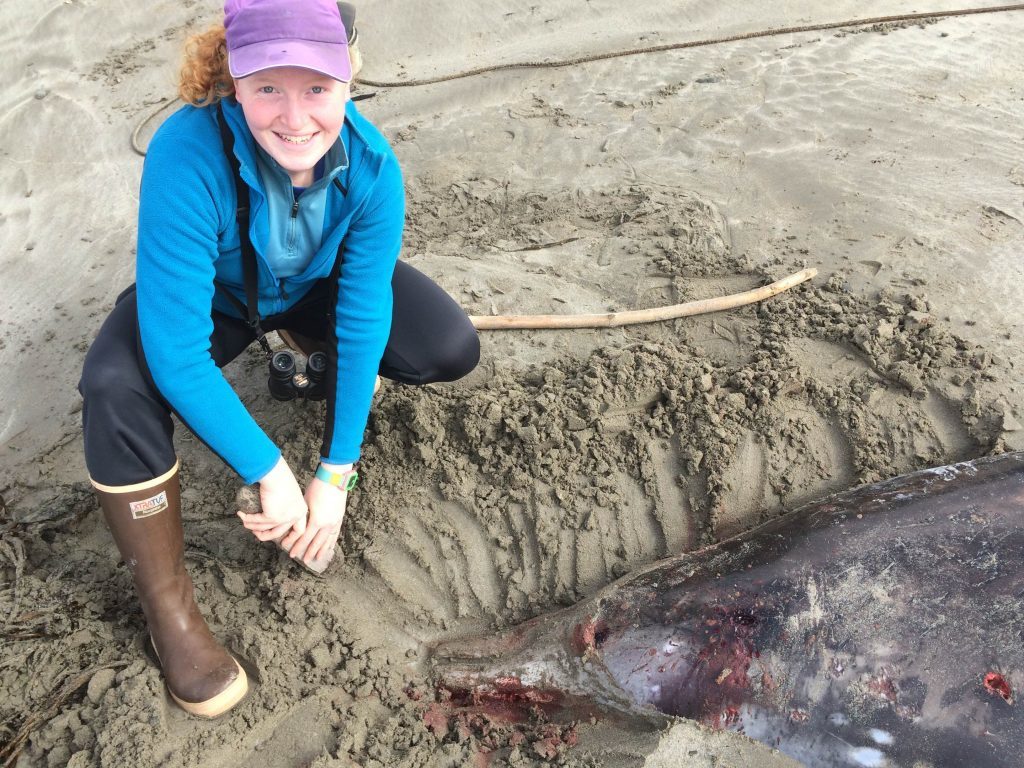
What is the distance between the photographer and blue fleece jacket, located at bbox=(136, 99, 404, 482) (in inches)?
70.1

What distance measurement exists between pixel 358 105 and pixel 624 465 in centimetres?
338

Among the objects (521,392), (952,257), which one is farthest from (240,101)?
(952,257)

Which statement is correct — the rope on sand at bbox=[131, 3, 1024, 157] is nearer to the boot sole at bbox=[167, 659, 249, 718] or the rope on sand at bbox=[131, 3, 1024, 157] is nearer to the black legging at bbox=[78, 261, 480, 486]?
the black legging at bbox=[78, 261, 480, 486]

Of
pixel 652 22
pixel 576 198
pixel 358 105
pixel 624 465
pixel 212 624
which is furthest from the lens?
pixel 652 22

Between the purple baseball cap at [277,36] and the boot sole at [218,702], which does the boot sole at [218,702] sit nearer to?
the boot sole at [218,702]

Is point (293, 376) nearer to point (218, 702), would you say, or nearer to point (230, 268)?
point (230, 268)

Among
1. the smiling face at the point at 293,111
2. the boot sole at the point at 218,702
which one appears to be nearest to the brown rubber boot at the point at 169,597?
the boot sole at the point at 218,702

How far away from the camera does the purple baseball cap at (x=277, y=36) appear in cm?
163

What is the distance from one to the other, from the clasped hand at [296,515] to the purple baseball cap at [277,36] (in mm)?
973

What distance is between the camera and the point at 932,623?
76.5 inches

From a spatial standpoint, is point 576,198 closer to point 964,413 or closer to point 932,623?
point 964,413

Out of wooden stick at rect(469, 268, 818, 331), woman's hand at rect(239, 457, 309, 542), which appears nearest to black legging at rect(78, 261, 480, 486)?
woman's hand at rect(239, 457, 309, 542)

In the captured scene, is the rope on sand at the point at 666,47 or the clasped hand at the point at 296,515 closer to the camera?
the clasped hand at the point at 296,515

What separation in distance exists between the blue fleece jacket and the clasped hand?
0.06 metres
